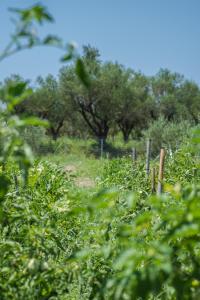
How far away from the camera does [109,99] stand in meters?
31.5

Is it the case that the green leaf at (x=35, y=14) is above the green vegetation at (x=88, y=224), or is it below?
above

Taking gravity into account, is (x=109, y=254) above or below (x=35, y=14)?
below

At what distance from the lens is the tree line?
31891 mm

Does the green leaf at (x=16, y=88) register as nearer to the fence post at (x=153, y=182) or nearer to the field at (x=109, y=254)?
the field at (x=109, y=254)

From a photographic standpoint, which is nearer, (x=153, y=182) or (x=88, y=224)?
(x=88, y=224)

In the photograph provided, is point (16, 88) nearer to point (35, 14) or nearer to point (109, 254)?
point (35, 14)

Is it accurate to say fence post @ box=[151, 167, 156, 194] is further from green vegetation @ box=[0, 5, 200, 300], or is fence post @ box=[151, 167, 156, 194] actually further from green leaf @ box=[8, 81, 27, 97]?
green leaf @ box=[8, 81, 27, 97]

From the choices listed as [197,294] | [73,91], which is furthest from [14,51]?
[73,91]

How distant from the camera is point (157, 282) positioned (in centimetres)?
143

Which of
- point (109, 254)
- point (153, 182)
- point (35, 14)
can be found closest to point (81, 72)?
point (35, 14)

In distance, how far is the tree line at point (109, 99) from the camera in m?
Result: 31.9

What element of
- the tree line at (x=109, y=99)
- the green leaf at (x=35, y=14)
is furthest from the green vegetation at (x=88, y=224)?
the tree line at (x=109, y=99)

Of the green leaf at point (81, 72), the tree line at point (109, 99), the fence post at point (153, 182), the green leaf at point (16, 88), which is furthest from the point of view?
the tree line at point (109, 99)

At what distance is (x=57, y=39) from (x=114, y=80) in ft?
103
